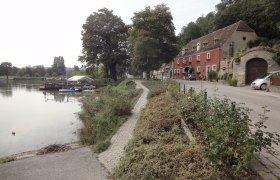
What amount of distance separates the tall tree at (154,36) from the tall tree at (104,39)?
1042 cm

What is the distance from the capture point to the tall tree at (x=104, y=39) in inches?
2376

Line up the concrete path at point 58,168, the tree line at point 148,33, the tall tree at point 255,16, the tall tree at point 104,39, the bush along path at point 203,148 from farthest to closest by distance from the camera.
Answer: the tall tree at point 104,39
the tall tree at point 255,16
the tree line at point 148,33
the concrete path at point 58,168
the bush along path at point 203,148

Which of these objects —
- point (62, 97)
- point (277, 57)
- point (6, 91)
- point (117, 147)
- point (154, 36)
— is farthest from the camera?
point (6, 91)

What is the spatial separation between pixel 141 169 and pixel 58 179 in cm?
299

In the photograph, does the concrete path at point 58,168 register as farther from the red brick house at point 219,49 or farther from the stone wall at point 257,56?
the red brick house at point 219,49

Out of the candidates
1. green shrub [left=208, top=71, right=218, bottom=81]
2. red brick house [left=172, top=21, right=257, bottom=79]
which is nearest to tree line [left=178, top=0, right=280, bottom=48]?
red brick house [left=172, top=21, right=257, bottom=79]

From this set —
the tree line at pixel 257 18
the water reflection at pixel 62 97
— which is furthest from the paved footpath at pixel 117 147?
the tree line at pixel 257 18

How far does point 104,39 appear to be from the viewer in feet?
202

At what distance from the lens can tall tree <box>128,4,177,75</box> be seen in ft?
153

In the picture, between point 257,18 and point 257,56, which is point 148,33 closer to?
point 257,56

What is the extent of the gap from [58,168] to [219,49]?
130ft

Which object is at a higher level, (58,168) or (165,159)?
(165,159)

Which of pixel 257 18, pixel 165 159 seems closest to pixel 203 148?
pixel 165 159

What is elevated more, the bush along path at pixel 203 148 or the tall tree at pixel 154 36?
the tall tree at pixel 154 36
